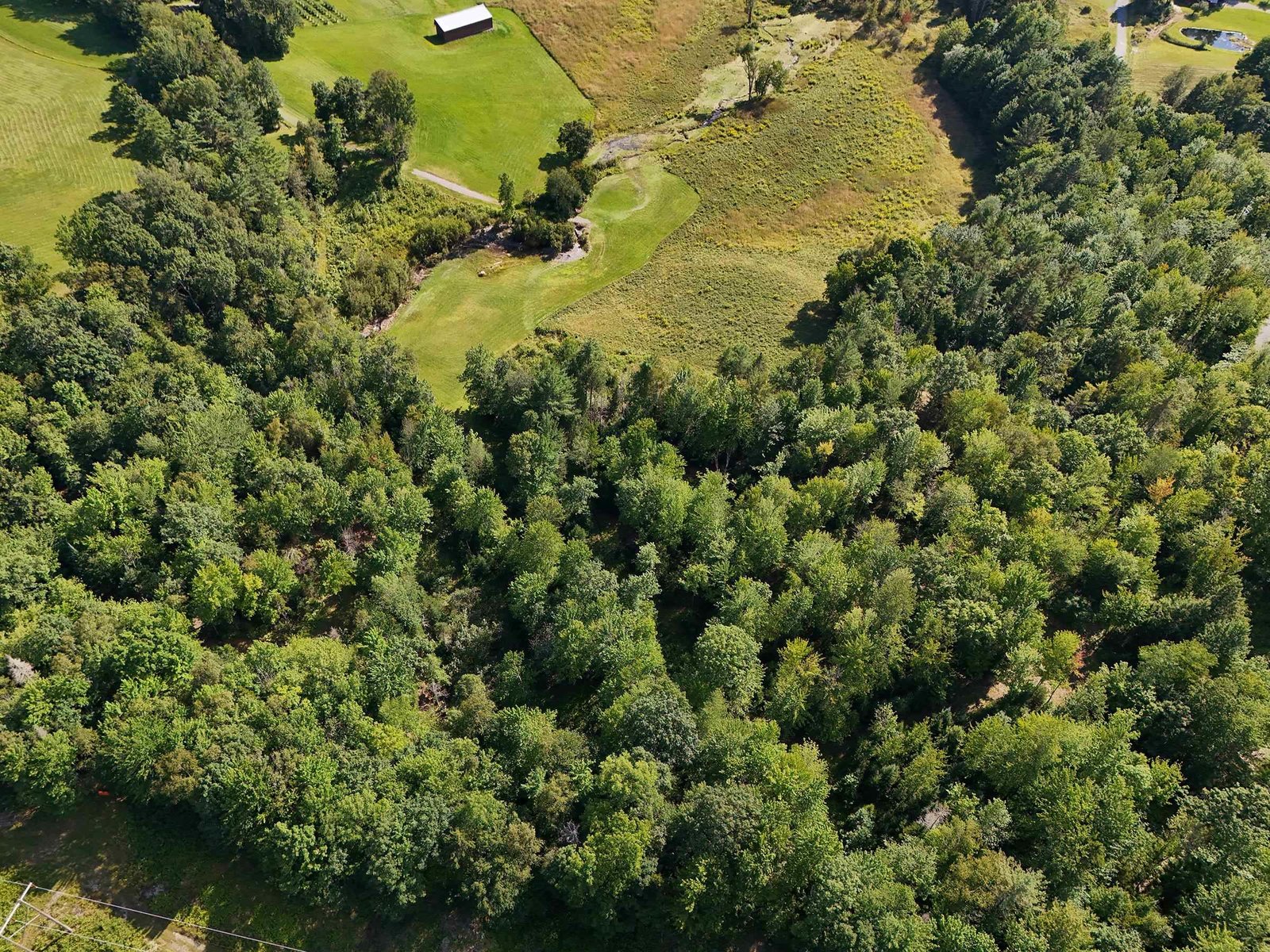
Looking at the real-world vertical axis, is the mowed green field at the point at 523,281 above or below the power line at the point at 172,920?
above

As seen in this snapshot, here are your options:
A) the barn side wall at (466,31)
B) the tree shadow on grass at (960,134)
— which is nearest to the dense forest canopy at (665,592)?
the tree shadow on grass at (960,134)

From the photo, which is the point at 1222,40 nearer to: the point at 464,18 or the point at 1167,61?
the point at 1167,61

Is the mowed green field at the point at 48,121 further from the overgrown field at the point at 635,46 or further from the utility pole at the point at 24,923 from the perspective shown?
the overgrown field at the point at 635,46

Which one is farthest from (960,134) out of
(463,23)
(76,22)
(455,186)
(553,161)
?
(76,22)

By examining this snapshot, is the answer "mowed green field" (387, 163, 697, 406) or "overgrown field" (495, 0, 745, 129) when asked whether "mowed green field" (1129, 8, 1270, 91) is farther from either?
"mowed green field" (387, 163, 697, 406)

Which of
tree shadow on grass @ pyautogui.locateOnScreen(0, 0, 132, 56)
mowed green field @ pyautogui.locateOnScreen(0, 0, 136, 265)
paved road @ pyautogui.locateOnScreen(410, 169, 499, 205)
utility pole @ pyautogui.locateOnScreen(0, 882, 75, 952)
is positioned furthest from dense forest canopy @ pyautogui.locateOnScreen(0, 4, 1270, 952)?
paved road @ pyautogui.locateOnScreen(410, 169, 499, 205)

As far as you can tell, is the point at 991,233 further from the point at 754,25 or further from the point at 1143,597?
the point at 754,25
